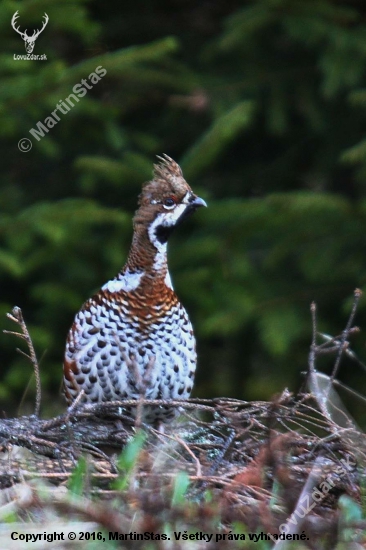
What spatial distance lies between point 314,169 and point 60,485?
13.9 ft

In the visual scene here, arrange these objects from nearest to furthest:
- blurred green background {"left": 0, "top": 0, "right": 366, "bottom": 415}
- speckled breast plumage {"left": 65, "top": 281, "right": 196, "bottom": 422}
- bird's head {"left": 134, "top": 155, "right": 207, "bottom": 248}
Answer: speckled breast plumage {"left": 65, "top": 281, "right": 196, "bottom": 422} < bird's head {"left": 134, "top": 155, "right": 207, "bottom": 248} < blurred green background {"left": 0, "top": 0, "right": 366, "bottom": 415}

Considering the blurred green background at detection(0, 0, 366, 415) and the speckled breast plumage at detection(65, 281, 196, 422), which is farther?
the blurred green background at detection(0, 0, 366, 415)

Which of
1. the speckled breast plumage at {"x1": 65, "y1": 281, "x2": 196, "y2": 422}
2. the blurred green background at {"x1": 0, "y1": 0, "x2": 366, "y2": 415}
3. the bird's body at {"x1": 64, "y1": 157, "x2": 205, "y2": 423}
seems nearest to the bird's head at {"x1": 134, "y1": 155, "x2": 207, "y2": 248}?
→ the bird's body at {"x1": 64, "y1": 157, "x2": 205, "y2": 423}

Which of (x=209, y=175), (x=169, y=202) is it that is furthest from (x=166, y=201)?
(x=209, y=175)

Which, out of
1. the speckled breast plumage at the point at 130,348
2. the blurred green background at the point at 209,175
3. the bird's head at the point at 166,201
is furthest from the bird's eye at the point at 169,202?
the blurred green background at the point at 209,175

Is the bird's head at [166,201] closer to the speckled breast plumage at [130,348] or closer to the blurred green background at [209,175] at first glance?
the speckled breast plumage at [130,348]

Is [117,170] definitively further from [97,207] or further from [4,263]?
[4,263]

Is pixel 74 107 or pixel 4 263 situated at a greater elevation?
pixel 74 107

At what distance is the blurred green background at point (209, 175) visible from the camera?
5152 millimetres

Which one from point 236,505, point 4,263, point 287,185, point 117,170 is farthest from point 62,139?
point 236,505

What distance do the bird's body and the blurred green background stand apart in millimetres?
1732

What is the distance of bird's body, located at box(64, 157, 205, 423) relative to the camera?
10.3ft

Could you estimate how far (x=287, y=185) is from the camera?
6.21 m

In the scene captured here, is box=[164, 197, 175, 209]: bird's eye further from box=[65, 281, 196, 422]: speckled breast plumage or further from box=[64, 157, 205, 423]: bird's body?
box=[65, 281, 196, 422]: speckled breast plumage
